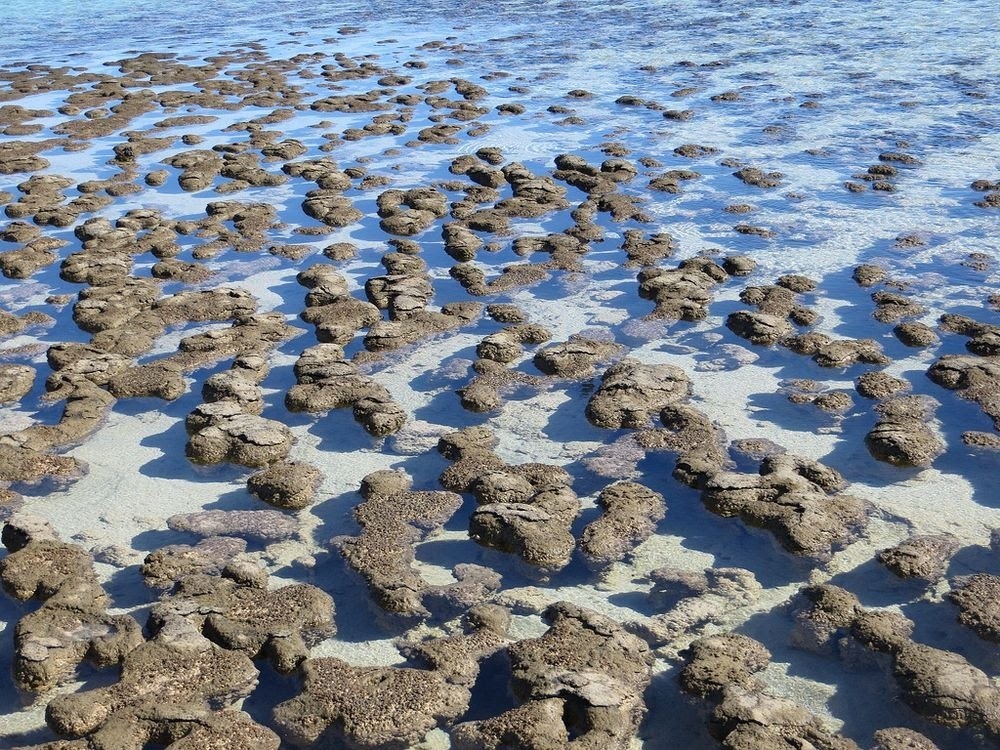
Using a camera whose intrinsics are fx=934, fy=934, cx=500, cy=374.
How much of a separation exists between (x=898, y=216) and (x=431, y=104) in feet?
30.6

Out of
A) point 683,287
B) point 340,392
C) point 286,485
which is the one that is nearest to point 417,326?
point 340,392

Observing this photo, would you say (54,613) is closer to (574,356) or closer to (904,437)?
(574,356)

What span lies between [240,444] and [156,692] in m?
2.34

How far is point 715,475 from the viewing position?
596 centimetres

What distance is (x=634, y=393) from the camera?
7012 millimetres

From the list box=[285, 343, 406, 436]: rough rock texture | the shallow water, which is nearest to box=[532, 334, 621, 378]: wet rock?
the shallow water

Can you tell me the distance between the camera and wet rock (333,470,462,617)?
5137mm

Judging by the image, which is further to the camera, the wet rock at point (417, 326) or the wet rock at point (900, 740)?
the wet rock at point (417, 326)

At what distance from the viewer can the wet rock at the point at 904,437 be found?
619cm

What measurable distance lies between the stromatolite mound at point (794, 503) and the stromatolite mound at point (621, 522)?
1.18 feet

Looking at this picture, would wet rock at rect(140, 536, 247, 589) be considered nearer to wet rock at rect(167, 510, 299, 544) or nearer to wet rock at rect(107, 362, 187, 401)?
wet rock at rect(167, 510, 299, 544)

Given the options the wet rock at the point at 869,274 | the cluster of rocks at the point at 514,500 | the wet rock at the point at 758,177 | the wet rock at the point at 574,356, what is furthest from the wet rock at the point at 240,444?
the wet rock at the point at 758,177

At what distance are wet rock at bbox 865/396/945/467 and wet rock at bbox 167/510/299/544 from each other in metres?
3.89

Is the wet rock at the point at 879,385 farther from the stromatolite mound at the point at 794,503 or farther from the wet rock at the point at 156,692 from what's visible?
the wet rock at the point at 156,692
